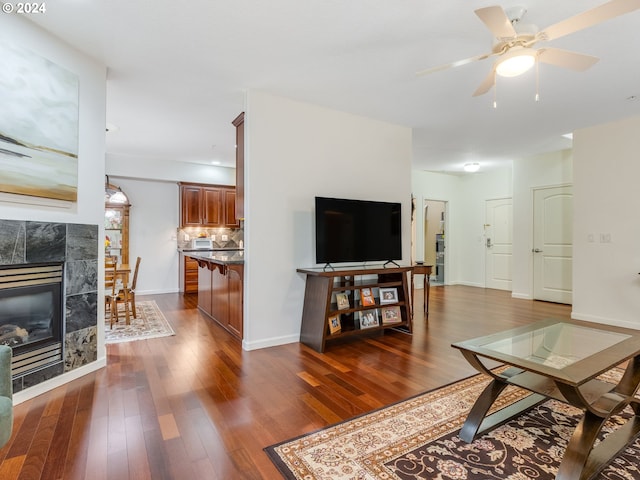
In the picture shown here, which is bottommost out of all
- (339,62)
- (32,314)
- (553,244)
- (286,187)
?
(32,314)

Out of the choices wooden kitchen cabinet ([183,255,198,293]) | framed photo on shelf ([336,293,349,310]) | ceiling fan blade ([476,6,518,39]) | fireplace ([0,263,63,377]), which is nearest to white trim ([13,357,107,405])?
fireplace ([0,263,63,377])

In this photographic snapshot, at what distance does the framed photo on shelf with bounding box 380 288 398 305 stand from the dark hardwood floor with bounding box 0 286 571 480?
43cm

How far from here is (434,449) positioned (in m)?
1.84

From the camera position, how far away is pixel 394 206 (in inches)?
168

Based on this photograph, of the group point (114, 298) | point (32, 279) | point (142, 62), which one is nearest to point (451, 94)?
point (142, 62)

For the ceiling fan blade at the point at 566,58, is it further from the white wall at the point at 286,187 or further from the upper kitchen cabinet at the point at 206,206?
the upper kitchen cabinet at the point at 206,206

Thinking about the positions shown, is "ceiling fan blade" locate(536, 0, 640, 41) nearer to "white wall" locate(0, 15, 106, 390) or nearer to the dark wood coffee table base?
the dark wood coffee table base

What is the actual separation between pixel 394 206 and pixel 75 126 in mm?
3353

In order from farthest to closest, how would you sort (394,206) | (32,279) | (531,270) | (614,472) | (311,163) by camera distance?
(531,270) < (394,206) < (311,163) < (32,279) < (614,472)

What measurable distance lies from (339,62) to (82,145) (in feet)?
7.64

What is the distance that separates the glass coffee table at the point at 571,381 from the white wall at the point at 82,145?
10.0 ft

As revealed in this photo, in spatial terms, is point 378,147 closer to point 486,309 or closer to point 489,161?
point 486,309

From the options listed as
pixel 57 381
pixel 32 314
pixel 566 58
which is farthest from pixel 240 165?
pixel 566 58

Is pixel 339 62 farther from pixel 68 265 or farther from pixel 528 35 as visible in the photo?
pixel 68 265
